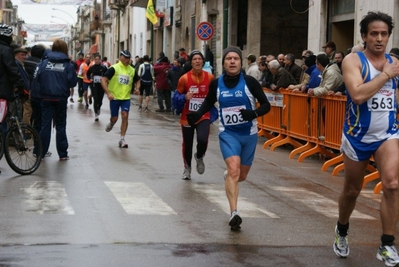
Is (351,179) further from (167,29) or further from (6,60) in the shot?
(167,29)

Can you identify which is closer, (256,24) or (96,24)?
(256,24)

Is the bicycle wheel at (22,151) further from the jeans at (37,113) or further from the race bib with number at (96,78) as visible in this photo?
the race bib with number at (96,78)

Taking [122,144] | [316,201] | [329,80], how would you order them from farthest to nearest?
[122,144] → [329,80] → [316,201]

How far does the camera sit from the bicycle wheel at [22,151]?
463 inches

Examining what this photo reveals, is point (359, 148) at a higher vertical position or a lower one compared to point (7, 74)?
lower

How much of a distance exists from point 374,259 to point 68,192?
4.40 metres

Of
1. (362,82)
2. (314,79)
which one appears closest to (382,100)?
(362,82)

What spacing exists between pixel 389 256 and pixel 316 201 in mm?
3915

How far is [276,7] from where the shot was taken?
3219 centimetres

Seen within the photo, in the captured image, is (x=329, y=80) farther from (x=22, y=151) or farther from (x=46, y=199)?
(x=46, y=199)

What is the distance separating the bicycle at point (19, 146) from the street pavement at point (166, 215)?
0.19 meters

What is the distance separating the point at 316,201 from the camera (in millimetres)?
10312

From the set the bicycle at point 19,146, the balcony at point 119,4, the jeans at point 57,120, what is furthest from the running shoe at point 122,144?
the balcony at point 119,4

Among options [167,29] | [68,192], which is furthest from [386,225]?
[167,29]
